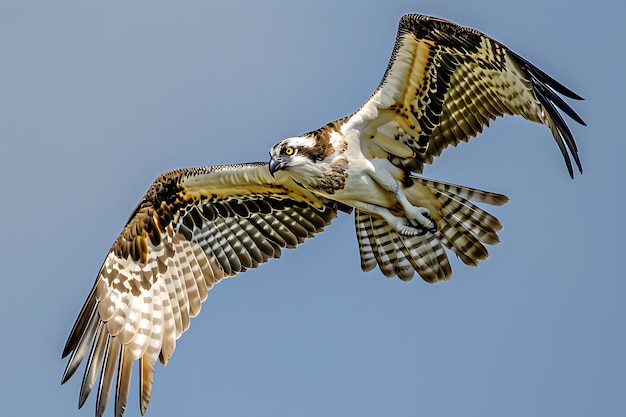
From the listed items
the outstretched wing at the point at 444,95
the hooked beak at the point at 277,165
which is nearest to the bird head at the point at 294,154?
the hooked beak at the point at 277,165

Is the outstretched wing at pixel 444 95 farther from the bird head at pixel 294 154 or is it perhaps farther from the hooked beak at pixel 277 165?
the hooked beak at pixel 277 165

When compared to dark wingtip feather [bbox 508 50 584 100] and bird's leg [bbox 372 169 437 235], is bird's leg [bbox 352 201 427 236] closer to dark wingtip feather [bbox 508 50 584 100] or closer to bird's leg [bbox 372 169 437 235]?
bird's leg [bbox 372 169 437 235]

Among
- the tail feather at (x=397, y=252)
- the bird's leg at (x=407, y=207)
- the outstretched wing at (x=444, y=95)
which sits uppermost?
the outstretched wing at (x=444, y=95)

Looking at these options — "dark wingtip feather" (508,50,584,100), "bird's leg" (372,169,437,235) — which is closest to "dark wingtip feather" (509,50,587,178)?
"dark wingtip feather" (508,50,584,100)

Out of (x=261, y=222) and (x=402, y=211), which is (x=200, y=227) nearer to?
(x=261, y=222)

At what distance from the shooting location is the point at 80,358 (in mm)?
12078

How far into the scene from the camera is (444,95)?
12.1 meters

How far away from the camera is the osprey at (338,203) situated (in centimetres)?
1171

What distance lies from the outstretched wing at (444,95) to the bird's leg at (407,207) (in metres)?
0.27

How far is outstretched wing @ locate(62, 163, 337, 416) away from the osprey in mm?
13

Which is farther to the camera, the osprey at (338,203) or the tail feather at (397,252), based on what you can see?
the tail feather at (397,252)

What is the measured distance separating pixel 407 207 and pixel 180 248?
2.77m

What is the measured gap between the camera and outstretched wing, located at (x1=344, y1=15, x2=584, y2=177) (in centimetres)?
1141

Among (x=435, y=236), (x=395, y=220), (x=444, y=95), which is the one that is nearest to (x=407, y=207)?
(x=395, y=220)
